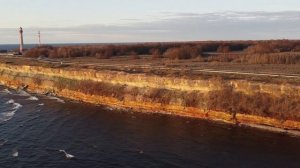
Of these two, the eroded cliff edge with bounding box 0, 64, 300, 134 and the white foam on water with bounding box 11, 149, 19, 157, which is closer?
the white foam on water with bounding box 11, 149, 19, 157

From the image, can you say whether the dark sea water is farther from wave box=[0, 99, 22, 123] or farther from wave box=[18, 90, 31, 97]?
wave box=[18, 90, 31, 97]

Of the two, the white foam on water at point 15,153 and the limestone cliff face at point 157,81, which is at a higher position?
the limestone cliff face at point 157,81

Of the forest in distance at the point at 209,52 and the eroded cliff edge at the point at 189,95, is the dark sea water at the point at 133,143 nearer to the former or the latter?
the eroded cliff edge at the point at 189,95

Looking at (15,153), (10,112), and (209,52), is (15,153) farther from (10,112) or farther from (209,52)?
(209,52)

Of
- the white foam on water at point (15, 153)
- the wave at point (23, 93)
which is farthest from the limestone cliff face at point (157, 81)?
the white foam on water at point (15, 153)

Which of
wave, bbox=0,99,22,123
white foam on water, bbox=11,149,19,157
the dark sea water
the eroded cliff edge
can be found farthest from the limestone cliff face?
white foam on water, bbox=11,149,19,157

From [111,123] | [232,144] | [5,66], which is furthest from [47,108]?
[5,66]

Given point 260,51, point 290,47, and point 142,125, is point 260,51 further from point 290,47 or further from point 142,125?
point 142,125
